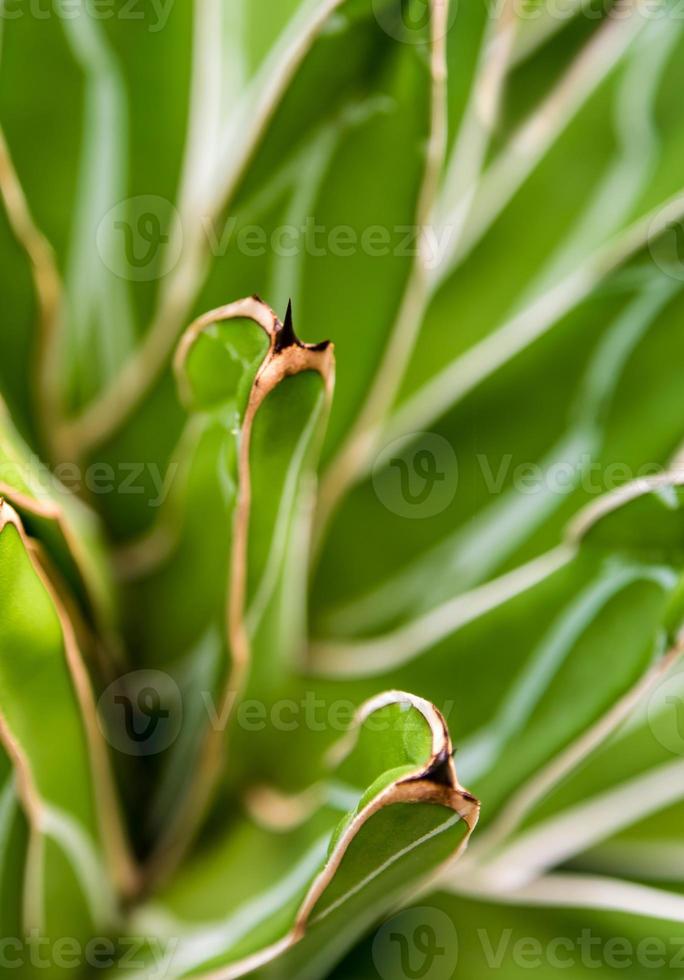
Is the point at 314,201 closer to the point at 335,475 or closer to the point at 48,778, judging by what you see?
the point at 335,475

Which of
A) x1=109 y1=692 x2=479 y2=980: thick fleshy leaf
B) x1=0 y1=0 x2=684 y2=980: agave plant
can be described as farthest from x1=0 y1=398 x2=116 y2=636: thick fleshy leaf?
x1=109 y1=692 x2=479 y2=980: thick fleshy leaf

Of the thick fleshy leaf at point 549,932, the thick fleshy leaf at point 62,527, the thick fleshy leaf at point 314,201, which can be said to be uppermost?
the thick fleshy leaf at point 314,201

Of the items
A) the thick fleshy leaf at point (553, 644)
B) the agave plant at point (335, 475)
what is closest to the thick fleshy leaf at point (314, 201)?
the agave plant at point (335, 475)

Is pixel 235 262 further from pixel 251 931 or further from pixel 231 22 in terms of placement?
pixel 251 931

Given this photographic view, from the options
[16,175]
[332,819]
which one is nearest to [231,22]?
[16,175]

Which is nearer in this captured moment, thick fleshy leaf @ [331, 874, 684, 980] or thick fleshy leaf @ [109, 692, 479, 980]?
thick fleshy leaf @ [109, 692, 479, 980]

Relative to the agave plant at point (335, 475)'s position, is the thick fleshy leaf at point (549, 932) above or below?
below

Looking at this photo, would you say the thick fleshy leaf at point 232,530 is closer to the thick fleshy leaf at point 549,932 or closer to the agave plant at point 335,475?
the agave plant at point 335,475

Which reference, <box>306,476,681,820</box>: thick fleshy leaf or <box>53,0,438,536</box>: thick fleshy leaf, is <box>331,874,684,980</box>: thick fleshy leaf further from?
<box>53,0,438,536</box>: thick fleshy leaf
